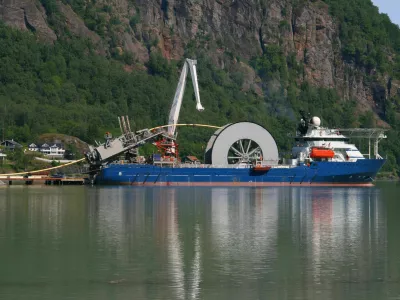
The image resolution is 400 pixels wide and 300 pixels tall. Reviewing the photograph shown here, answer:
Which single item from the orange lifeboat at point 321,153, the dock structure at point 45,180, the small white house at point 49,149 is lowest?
the dock structure at point 45,180

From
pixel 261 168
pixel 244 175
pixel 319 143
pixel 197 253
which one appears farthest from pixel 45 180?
pixel 197 253

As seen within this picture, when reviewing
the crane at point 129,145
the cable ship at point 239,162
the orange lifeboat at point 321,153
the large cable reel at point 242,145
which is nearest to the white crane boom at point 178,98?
the crane at point 129,145

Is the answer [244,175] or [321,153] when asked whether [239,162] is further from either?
[321,153]

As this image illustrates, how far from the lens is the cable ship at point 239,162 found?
427 ft

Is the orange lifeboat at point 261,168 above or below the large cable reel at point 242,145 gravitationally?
below

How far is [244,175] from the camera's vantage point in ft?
439

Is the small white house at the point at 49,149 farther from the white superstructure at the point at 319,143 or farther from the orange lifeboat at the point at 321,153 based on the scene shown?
the orange lifeboat at the point at 321,153

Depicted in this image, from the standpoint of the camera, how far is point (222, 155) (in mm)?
134250

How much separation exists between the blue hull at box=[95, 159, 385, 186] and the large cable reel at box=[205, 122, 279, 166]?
92.3 inches

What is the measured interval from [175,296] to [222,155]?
95805mm

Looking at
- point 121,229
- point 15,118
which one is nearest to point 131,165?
point 15,118

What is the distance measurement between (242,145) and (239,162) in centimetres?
255

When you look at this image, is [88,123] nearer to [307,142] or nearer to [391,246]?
[307,142]

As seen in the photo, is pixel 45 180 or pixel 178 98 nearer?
pixel 45 180
